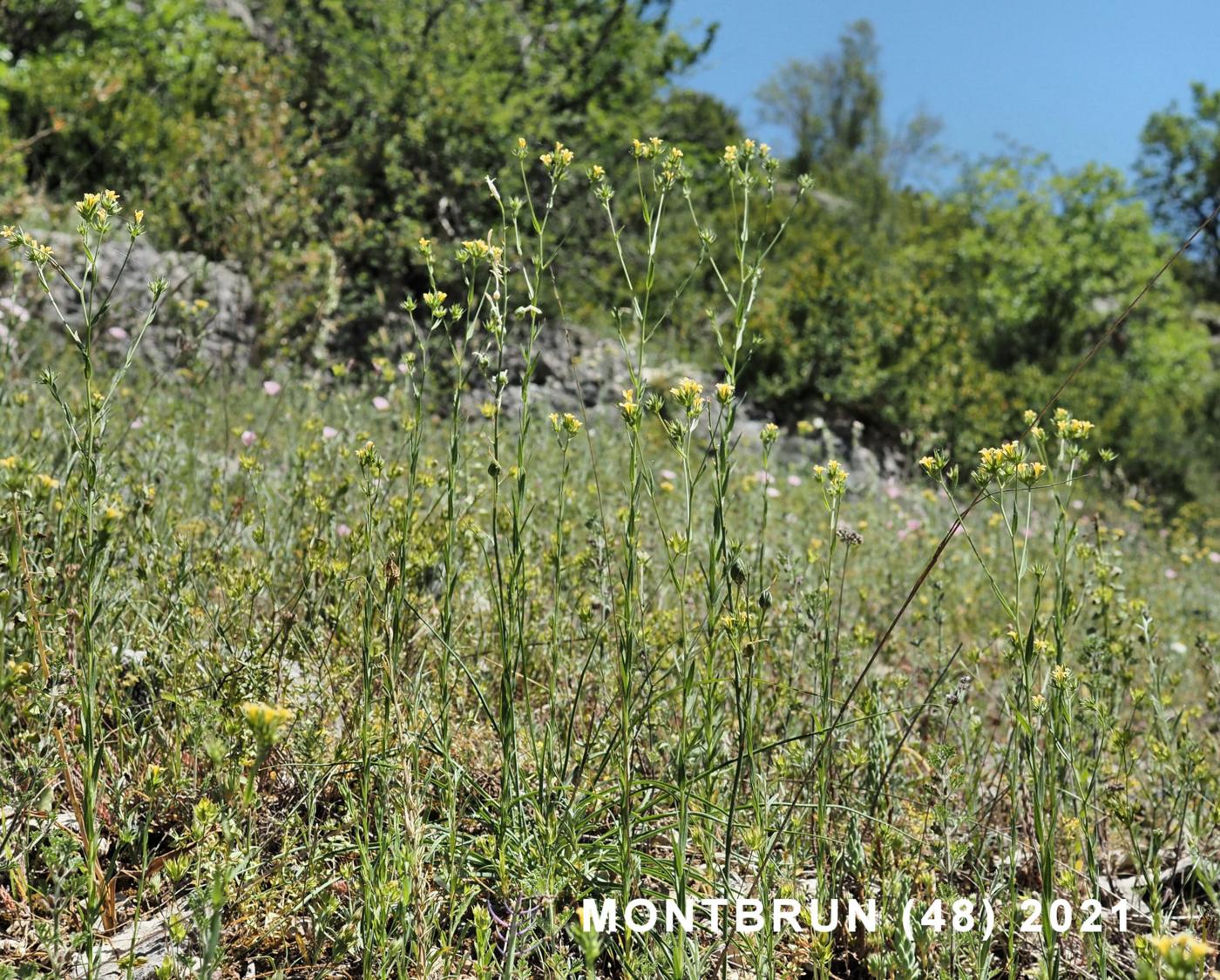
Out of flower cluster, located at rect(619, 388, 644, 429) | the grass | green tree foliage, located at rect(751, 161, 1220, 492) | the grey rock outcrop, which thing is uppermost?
green tree foliage, located at rect(751, 161, 1220, 492)

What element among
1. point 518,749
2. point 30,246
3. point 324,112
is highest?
point 324,112

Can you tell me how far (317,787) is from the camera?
182 centimetres

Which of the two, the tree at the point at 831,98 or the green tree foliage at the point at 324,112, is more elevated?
the tree at the point at 831,98

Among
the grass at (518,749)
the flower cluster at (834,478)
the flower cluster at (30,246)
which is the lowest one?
the grass at (518,749)

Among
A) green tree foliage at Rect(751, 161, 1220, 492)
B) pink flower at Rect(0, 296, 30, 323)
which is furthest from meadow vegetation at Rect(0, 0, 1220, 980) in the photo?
green tree foliage at Rect(751, 161, 1220, 492)

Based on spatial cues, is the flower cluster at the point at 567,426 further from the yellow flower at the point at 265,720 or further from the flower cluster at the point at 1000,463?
the yellow flower at the point at 265,720

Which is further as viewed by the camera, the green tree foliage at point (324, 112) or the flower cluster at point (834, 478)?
the green tree foliage at point (324, 112)

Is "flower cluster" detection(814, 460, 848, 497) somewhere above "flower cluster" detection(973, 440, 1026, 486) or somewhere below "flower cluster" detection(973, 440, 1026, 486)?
below

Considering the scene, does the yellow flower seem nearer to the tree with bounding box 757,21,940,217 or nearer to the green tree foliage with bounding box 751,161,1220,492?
the green tree foliage with bounding box 751,161,1220,492

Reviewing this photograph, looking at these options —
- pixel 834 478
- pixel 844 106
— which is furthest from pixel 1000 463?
pixel 844 106

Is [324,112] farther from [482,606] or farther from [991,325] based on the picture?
[991,325]

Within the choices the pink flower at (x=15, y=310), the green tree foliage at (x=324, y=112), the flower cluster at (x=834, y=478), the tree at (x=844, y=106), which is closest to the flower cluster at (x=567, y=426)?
the flower cluster at (x=834, y=478)

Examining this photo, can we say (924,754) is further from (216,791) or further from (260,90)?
(260,90)

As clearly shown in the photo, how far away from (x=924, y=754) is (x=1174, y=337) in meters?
20.4
